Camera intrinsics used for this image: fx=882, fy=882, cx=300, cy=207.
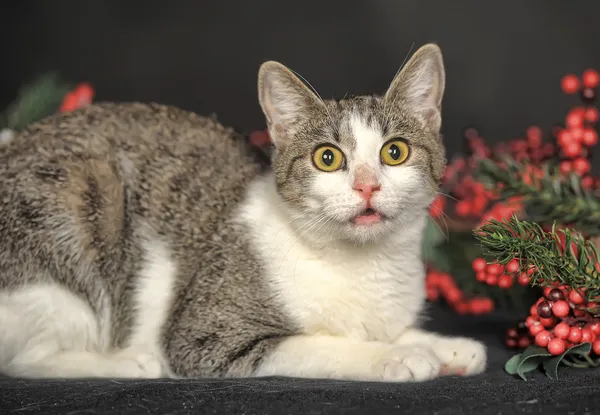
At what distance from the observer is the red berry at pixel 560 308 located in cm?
270

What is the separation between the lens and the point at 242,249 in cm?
314

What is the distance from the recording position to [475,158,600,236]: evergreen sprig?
3152 mm

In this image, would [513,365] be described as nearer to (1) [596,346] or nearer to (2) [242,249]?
(1) [596,346]

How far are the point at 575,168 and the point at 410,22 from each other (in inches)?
79.3

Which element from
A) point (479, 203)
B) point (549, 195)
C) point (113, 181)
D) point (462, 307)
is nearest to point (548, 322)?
point (549, 195)

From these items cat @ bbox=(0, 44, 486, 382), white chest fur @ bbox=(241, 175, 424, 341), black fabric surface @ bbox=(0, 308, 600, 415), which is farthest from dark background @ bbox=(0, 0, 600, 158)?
black fabric surface @ bbox=(0, 308, 600, 415)

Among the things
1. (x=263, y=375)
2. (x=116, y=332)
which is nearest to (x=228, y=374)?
(x=263, y=375)

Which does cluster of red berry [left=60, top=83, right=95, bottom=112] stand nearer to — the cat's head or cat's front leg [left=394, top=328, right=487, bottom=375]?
the cat's head

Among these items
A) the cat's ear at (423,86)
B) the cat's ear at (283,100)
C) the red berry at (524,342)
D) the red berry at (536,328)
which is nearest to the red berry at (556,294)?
the red berry at (536,328)

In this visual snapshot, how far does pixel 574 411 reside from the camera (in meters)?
2.28

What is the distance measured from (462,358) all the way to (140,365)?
3.60ft

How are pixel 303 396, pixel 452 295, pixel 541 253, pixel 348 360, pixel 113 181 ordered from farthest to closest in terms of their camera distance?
pixel 452 295
pixel 113 181
pixel 348 360
pixel 541 253
pixel 303 396

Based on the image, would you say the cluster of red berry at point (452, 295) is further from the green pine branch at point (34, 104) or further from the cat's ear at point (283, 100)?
the green pine branch at point (34, 104)

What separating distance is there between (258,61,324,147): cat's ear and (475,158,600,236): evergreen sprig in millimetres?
710
